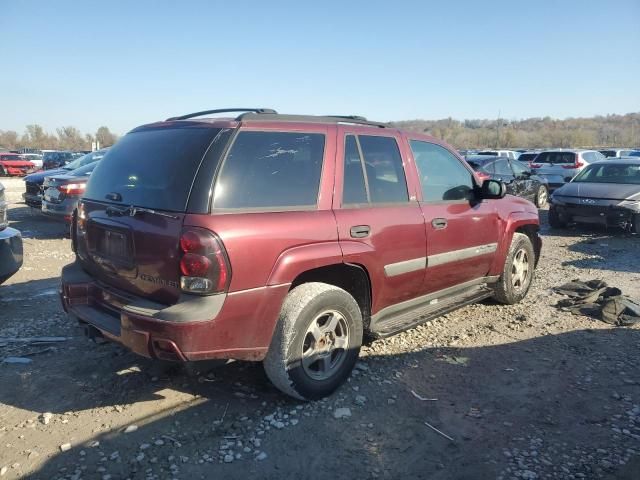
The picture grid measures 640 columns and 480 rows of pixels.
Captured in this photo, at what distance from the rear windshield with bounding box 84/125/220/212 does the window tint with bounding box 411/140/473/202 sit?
200 cm

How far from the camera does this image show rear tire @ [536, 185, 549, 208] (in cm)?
1534

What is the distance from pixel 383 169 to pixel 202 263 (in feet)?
5.97

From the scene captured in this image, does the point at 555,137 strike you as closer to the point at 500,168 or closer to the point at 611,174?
the point at 500,168

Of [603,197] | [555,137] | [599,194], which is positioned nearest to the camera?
[603,197]

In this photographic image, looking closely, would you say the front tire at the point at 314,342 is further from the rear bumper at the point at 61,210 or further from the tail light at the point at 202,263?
the rear bumper at the point at 61,210

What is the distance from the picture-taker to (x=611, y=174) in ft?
34.7

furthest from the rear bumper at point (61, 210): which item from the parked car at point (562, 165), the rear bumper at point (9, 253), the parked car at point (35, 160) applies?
the parked car at point (35, 160)

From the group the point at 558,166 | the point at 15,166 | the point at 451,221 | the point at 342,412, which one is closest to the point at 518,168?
the point at 558,166

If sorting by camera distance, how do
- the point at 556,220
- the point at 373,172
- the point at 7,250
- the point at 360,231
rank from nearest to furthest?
the point at 360,231 < the point at 373,172 < the point at 7,250 < the point at 556,220

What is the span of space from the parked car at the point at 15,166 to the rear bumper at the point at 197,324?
30384mm

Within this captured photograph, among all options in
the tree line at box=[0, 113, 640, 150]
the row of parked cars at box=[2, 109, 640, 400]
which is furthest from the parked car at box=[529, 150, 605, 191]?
the tree line at box=[0, 113, 640, 150]

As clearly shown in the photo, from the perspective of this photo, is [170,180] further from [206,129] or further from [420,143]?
[420,143]

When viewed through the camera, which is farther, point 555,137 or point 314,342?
point 555,137

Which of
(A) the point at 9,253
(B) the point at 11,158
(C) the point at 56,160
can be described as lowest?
(A) the point at 9,253
